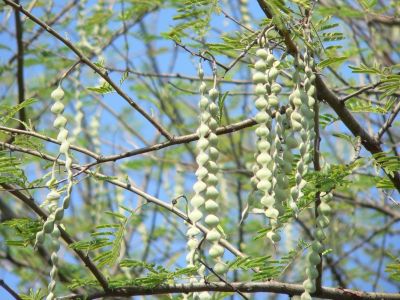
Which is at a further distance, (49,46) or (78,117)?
(49,46)

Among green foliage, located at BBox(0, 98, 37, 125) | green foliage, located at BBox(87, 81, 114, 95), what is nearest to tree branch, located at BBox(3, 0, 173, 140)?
green foliage, located at BBox(87, 81, 114, 95)

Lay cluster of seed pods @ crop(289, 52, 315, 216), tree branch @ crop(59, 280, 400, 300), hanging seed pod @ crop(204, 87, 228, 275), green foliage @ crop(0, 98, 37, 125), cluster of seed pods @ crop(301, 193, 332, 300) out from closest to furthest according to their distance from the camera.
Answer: hanging seed pod @ crop(204, 87, 228, 275), cluster of seed pods @ crop(289, 52, 315, 216), cluster of seed pods @ crop(301, 193, 332, 300), tree branch @ crop(59, 280, 400, 300), green foliage @ crop(0, 98, 37, 125)

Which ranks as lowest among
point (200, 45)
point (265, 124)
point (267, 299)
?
point (267, 299)

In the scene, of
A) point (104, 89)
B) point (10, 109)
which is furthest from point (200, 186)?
point (10, 109)

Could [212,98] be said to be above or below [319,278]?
above

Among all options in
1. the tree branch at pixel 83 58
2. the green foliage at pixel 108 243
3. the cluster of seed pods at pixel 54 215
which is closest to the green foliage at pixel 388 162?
the tree branch at pixel 83 58

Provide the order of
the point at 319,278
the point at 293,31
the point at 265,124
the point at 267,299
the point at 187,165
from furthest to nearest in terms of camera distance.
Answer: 1. the point at 267,299
2. the point at 187,165
3. the point at 319,278
4. the point at 293,31
5. the point at 265,124

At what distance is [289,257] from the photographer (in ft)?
8.77

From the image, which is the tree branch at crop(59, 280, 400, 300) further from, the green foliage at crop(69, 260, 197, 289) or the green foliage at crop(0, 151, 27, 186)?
the green foliage at crop(0, 151, 27, 186)

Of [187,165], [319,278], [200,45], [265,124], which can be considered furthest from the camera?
[187,165]

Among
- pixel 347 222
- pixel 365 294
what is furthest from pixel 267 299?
pixel 365 294

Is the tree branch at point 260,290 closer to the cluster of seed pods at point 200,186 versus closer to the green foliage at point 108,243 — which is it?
the green foliage at point 108,243

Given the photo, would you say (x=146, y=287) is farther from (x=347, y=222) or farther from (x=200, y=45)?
(x=347, y=222)

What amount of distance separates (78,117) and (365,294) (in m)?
1.78
